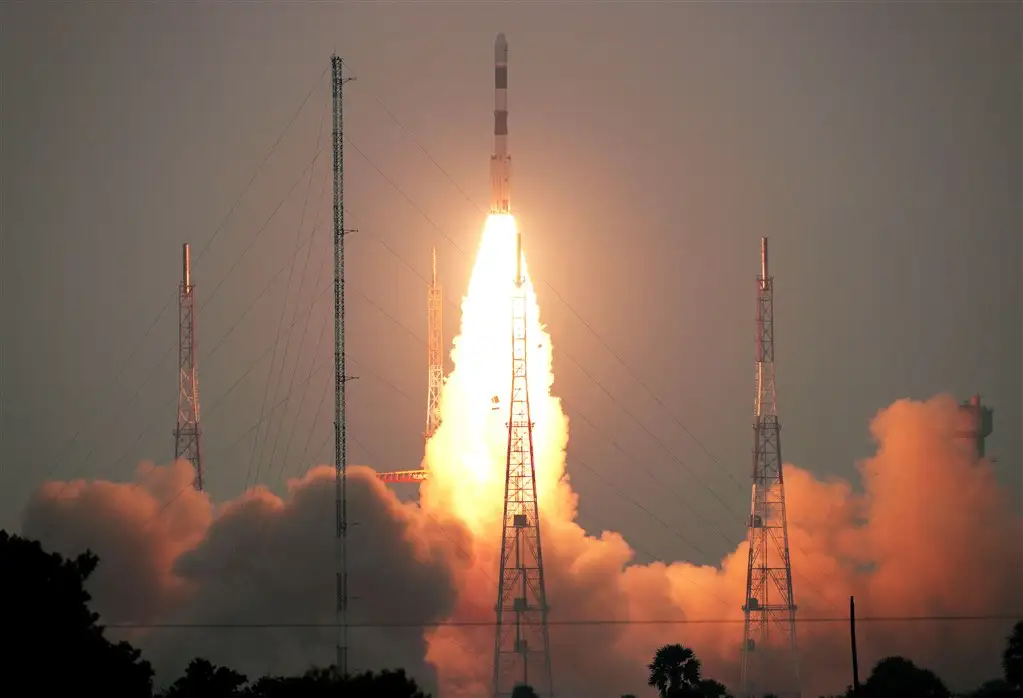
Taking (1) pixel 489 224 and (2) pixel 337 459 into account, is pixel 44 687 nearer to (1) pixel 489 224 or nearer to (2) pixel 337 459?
(2) pixel 337 459

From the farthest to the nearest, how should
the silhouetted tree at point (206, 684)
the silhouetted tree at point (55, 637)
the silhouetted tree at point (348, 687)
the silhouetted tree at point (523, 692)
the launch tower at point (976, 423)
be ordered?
the launch tower at point (976, 423), the silhouetted tree at point (523, 692), the silhouetted tree at point (206, 684), the silhouetted tree at point (55, 637), the silhouetted tree at point (348, 687)

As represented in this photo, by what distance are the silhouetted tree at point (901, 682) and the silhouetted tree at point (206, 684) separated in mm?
34792

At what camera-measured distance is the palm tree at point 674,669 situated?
13475cm

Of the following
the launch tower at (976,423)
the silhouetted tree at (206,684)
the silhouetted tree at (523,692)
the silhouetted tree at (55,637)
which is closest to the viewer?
the silhouetted tree at (55,637)

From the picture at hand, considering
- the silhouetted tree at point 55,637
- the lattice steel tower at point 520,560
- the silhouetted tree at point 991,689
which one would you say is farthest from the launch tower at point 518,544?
the silhouetted tree at point 55,637

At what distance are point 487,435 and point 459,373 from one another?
132 inches

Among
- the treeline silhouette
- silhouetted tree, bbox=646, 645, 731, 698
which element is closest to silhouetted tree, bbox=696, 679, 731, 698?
silhouetted tree, bbox=646, 645, 731, 698

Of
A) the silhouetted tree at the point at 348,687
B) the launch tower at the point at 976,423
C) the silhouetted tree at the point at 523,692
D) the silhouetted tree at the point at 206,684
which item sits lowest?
the silhouetted tree at the point at 348,687

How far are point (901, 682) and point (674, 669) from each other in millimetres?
10395

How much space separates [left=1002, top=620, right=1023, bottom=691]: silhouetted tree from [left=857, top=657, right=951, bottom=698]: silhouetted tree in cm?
293

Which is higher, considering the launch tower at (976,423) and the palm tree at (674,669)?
the launch tower at (976,423)

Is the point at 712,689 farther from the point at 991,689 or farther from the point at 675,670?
the point at 991,689

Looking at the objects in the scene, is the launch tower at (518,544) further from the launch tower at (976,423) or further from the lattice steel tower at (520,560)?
the launch tower at (976,423)

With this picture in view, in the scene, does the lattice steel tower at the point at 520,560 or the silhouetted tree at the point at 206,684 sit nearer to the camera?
the silhouetted tree at the point at 206,684
